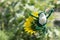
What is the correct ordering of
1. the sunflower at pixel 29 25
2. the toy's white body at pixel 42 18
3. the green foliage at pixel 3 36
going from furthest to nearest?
the green foliage at pixel 3 36
the sunflower at pixel 29 25
the toy's white body at pixel 42 18

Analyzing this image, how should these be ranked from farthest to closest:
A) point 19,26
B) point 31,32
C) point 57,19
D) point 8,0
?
point 57,19 < point 8,0 < point 19,26 < point 31,32

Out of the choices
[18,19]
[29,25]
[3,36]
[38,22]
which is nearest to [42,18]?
[38,22]

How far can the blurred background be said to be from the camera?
104 inches

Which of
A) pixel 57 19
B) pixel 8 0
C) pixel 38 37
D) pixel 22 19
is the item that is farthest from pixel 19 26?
pixel 57 19

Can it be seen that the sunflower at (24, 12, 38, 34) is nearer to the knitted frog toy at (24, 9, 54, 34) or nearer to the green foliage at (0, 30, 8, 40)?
the knitted frog toy at (24, 9, 54, 34)

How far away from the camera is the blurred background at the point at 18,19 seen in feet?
8.64

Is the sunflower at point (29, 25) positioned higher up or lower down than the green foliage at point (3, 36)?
lower down

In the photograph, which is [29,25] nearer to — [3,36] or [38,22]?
[38,22]

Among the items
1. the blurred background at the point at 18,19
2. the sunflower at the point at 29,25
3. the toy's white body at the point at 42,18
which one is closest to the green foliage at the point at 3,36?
the blurred background at the point at 18,19

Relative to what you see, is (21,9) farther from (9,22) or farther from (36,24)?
(36,24)

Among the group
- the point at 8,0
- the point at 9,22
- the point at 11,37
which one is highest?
the point at 8,0

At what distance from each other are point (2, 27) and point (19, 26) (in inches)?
15.2

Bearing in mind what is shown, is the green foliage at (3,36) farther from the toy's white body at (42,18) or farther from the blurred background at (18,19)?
the toy's white body at (42,18)

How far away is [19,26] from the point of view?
2645mm
